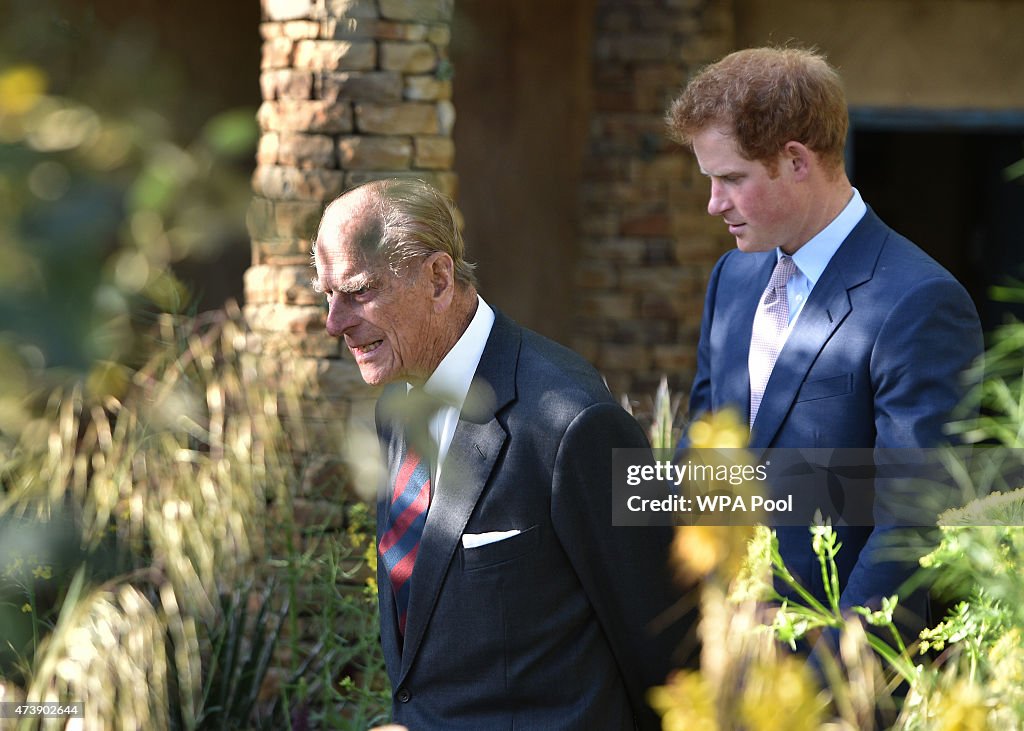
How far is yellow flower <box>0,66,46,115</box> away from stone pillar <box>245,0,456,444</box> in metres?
3.33

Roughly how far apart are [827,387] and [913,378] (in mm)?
195

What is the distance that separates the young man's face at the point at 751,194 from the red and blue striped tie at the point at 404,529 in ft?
2.52

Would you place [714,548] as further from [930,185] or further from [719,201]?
[930,185]

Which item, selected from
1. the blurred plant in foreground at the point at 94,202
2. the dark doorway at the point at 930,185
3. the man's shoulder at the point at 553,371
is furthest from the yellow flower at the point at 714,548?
the dark doorway at the point at 930,185

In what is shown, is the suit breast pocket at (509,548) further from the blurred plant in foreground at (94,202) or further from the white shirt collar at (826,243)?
the blurred plant in foreground at (94,202)

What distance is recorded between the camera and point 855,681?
154 cm

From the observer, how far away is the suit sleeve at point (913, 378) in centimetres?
215

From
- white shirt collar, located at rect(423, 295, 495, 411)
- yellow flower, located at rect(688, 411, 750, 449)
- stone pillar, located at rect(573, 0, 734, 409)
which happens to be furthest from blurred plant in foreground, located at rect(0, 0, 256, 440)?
stone pillar, located at rect(573, 0, 734, 409)

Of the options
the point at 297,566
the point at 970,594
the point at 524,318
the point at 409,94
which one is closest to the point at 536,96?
the point at 524,318

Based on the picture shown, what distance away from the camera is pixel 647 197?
226 inches

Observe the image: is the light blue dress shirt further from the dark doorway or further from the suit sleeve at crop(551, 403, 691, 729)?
the dark doorway

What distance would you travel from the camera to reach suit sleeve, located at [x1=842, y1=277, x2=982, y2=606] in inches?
84.8

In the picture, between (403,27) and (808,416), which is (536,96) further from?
(808,416)

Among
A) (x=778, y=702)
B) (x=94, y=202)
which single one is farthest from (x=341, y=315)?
(x=94, y=202)
